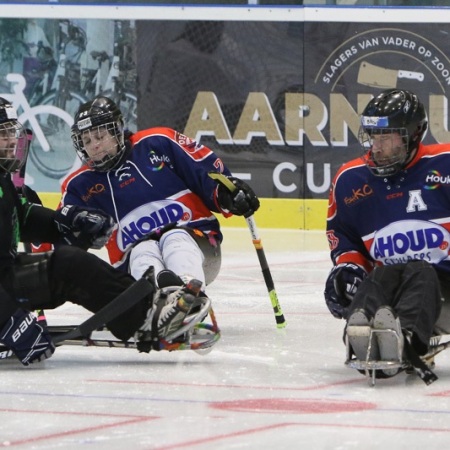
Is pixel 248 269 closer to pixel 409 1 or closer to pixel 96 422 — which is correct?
pixel 409 1

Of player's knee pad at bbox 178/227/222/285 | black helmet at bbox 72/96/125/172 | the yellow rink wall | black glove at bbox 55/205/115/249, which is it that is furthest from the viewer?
the yellow rink wall

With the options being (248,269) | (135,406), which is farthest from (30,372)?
(248,269)

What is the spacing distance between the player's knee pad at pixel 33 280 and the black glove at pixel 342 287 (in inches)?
32.1

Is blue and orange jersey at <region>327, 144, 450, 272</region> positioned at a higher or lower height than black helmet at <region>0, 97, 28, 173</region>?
lower

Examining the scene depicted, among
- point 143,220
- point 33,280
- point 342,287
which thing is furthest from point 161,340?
point 143,220

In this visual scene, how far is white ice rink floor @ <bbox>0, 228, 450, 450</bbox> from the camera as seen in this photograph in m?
2.97

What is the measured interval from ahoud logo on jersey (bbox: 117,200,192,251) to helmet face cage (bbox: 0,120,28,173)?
2.17ft

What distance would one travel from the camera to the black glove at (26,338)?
3.95 metres

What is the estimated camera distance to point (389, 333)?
358cm

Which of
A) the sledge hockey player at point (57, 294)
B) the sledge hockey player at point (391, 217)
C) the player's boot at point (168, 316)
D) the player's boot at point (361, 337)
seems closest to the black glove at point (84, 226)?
the sledge hockey player at point (57, 294)

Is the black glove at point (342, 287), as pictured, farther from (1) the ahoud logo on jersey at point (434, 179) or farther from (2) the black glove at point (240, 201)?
(2) the black glove at point (240, 201)

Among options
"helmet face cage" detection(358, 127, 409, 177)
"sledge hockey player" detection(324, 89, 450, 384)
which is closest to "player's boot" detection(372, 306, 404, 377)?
"sledge hockey player" detection(324, 89, 450, 384)

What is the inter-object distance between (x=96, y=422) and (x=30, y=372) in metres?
0.83

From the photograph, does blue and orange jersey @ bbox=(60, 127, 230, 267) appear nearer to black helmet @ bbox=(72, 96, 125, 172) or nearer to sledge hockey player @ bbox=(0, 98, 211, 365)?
black helmet @ bbox=(72, 96, 125, 172)
